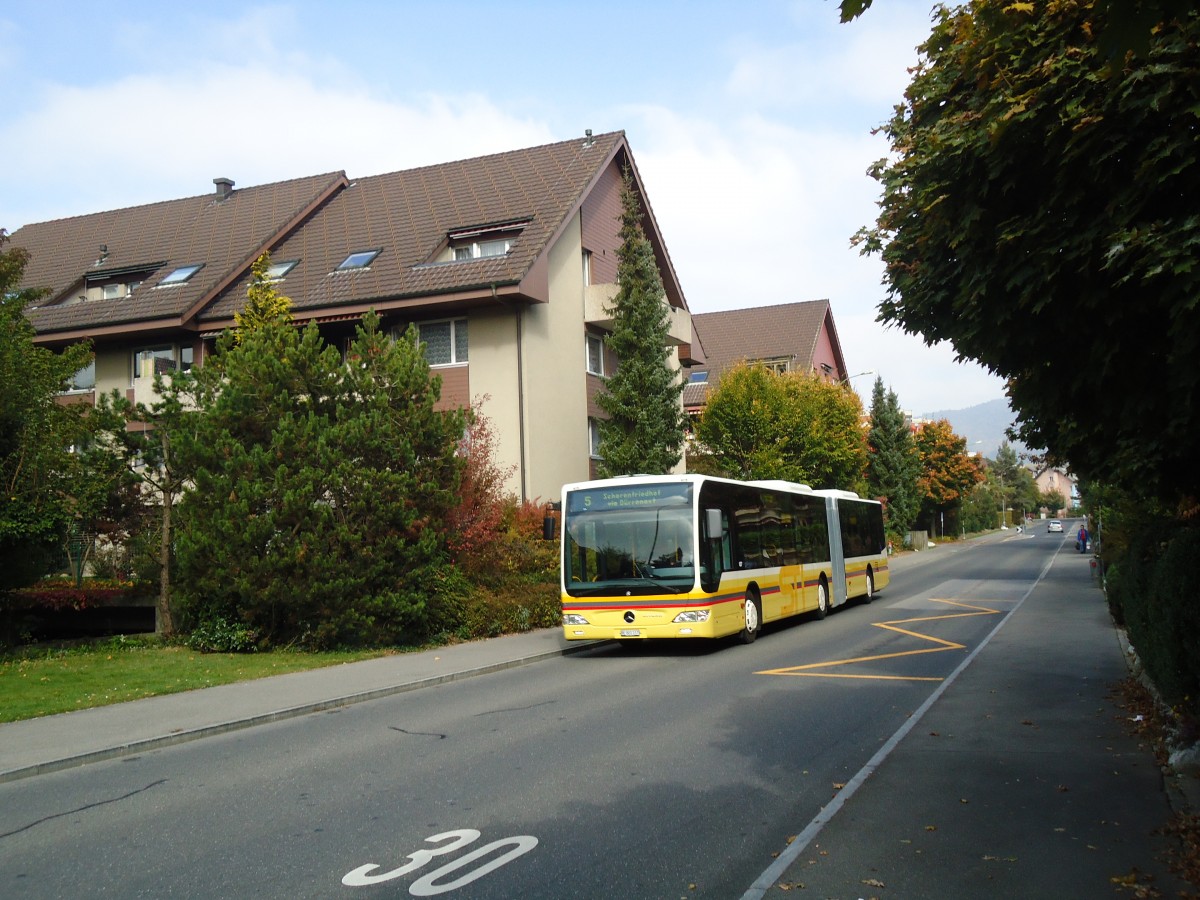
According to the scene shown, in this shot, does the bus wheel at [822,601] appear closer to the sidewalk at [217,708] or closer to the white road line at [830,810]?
the sidewalk at [217,708]

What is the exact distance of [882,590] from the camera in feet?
109

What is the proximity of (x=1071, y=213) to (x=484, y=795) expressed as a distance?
5.40m

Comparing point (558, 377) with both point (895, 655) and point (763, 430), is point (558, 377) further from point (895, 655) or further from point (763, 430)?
point (895, 655)

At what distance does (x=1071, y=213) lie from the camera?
239 inches

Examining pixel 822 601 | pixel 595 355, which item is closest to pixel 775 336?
pixel 595 355

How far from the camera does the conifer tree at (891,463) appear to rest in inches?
2638

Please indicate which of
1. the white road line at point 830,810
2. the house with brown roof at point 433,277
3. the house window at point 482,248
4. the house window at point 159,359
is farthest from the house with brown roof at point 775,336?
the white road line at point 830,810

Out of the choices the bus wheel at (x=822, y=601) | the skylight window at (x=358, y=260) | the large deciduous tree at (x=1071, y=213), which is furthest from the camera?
the skylight window at (x=358, y=260)

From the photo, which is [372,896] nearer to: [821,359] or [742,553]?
[742,553]

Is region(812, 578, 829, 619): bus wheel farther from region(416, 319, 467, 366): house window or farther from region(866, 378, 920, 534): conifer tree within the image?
region(866, 378, 920, 534): conifer tree

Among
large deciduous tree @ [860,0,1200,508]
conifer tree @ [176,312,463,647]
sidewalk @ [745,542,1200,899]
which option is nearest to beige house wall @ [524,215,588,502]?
conifer tree @ [176,312,463,647]

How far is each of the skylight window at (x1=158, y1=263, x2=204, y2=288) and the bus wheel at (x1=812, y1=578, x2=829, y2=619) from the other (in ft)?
66.6

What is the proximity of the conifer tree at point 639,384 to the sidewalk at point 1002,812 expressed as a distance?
1711cm

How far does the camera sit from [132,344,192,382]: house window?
29.8 metres
